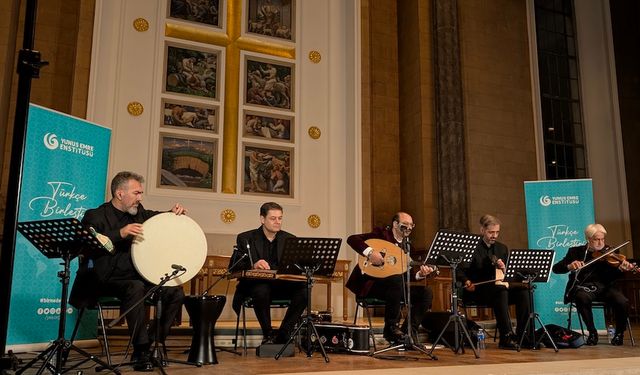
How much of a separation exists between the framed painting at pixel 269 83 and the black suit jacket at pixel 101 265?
4853 millimetres

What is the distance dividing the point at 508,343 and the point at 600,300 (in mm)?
1569

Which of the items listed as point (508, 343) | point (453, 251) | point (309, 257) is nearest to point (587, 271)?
point (508, 343)

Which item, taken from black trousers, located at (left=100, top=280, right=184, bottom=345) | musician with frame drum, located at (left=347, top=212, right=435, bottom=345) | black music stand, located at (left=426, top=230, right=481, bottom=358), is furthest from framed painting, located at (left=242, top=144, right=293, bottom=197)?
black trousers, located at (left=100, top=280, right=184, bottom=345)

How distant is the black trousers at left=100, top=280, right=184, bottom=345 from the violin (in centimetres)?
453

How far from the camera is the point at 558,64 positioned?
11664mm

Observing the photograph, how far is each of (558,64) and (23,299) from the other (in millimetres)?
9920

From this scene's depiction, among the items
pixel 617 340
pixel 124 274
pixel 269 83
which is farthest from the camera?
pixel 269 83

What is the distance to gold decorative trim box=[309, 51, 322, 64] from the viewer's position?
988cm

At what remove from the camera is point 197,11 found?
30.5ft

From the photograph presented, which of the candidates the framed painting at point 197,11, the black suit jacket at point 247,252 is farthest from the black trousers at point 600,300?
the framed painting at point 197,11

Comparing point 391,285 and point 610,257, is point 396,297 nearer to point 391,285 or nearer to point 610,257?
point 391,285

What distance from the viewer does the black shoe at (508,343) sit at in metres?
6.28

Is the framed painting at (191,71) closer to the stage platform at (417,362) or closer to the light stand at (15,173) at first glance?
the stage platform at (417,362)

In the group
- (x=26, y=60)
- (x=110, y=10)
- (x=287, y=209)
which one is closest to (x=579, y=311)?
(x=287, y=209)
